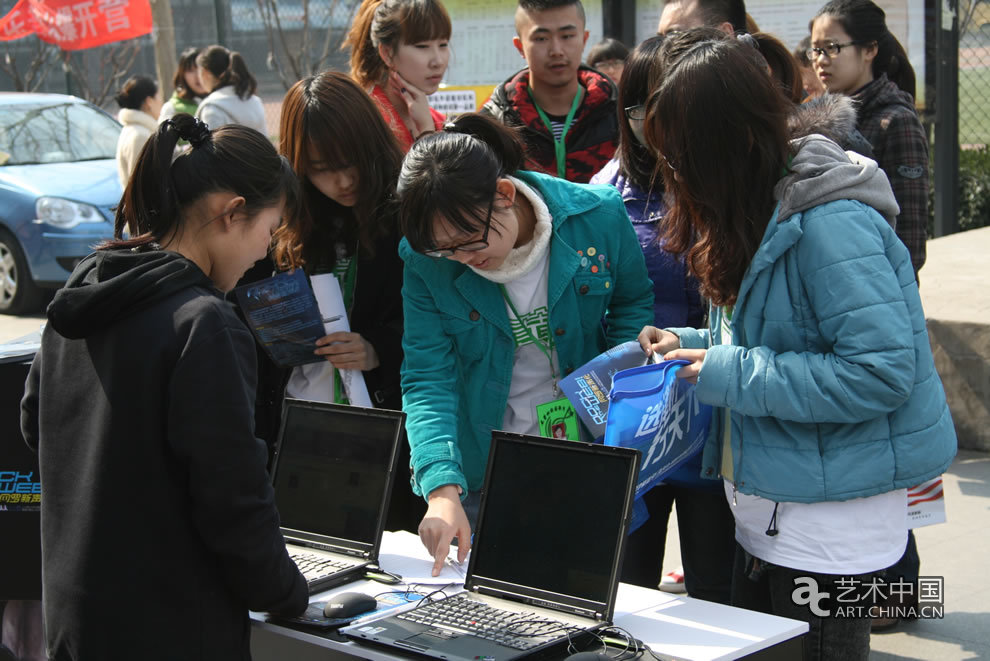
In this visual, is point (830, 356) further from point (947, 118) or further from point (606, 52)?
point (947, 118)

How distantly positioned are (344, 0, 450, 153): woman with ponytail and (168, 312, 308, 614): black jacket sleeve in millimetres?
1921

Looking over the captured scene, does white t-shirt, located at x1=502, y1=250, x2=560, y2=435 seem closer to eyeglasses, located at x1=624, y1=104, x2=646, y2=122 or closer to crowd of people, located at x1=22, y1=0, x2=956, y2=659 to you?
crowd of people, located at x1=22, y1=0, x2=956, y2=659

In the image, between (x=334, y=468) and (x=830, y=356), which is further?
(x=334, y=468)

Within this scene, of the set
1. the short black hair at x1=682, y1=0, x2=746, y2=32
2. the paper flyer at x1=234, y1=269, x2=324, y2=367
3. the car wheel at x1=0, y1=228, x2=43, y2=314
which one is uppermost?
the short black hair at x1=682, y1=0, x2=746, y2=32

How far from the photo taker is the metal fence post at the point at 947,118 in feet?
20.8

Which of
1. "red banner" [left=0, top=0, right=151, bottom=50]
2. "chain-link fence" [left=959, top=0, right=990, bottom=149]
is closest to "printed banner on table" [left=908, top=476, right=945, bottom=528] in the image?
"chain-link fence" [left=959, top=0, right=990, bottom=149]

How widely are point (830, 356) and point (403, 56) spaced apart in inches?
82.5

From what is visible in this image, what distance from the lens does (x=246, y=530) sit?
1.87 metres

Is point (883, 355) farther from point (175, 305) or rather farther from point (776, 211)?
point (175, 305)

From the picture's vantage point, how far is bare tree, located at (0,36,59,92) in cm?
1509

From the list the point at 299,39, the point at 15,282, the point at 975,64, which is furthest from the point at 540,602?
the point at 299,39

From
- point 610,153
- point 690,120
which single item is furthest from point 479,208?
point 610,153

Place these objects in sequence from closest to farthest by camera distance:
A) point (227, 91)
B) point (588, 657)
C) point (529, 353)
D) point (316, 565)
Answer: point (588, 657)
point (316, 565)
point (529, 353)
point (227, 91)

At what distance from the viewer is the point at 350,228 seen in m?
3.09
